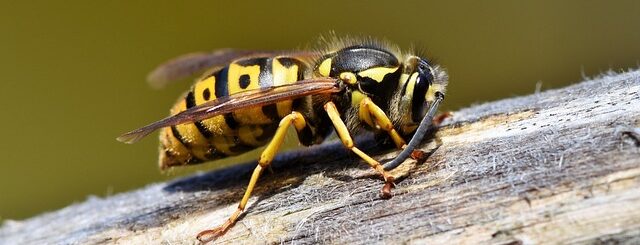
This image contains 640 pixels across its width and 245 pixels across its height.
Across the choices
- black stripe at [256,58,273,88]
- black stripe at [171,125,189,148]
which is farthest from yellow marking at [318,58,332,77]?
black stripe at [171,125,189,148]

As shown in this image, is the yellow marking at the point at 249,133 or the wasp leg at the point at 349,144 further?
the yellow marking at the point at 249,133

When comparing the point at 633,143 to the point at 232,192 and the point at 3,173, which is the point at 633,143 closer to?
the point at 232,192

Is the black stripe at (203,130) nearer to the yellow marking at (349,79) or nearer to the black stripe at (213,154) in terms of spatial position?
the black stripe at (213,154)

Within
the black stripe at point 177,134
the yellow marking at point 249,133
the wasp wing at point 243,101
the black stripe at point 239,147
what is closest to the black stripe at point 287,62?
the wasp wing at point 243,101

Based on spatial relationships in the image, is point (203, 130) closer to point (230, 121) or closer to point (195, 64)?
point (230, 121)

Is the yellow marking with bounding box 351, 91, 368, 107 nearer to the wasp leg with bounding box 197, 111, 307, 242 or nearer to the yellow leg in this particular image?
the yellow leg

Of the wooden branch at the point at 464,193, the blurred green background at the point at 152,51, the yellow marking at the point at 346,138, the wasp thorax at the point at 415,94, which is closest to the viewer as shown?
the wooden branch at the point at 464,193

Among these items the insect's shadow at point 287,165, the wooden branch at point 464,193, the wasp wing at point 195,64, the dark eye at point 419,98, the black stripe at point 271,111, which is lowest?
the wooden branch at point 464,193

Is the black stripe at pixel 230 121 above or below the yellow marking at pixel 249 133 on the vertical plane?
above

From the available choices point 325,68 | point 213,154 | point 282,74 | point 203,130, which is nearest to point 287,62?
point 282,74
